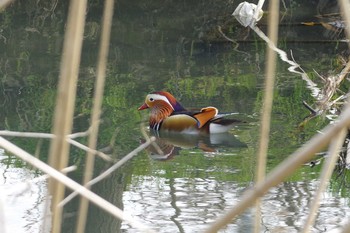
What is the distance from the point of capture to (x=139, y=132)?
565cm

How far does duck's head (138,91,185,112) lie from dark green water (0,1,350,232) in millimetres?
149

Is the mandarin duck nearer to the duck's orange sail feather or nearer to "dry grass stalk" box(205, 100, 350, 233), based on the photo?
the duck's orange sail feather

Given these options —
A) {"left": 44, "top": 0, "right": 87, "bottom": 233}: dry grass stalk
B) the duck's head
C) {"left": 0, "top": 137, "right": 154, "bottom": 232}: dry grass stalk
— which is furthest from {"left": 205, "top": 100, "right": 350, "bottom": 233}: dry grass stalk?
the duck's head

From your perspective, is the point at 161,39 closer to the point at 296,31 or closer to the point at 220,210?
the point at 296,31

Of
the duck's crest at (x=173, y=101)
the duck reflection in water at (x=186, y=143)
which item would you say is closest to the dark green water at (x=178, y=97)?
the duck reflection in water at (x=186, y=143)

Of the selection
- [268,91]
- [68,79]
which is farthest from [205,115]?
[68,79]

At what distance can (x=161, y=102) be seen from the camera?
6105mm

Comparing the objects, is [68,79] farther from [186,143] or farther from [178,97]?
[178,97]

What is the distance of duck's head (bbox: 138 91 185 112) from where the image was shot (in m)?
6.08

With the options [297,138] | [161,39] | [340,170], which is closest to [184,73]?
[161,39]

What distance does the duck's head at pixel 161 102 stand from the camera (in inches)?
239

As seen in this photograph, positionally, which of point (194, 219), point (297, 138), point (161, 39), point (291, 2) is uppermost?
point (291, 2)

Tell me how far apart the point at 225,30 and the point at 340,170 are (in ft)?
15.1

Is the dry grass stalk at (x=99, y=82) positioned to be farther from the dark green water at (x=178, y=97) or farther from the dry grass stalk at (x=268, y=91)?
the dry grass stalk at (x=268, y=91)
